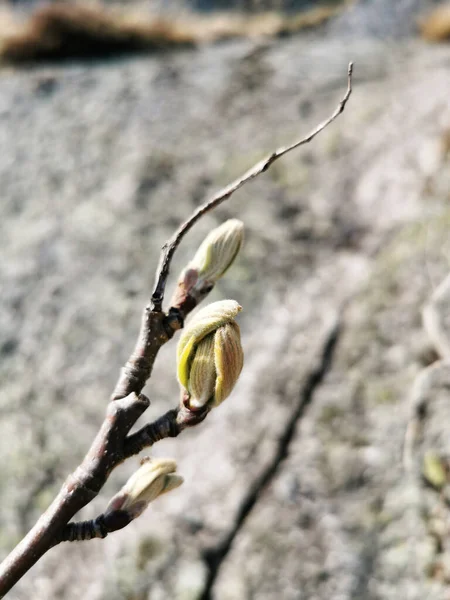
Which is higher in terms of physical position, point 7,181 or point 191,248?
point 7,181

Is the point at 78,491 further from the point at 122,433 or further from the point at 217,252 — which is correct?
the point at 217,252

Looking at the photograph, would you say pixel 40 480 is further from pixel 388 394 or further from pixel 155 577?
pixel 388 394

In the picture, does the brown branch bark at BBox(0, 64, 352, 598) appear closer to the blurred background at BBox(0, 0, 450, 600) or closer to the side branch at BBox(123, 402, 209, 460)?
the side branch at BBox(123, 402, 209, 460)

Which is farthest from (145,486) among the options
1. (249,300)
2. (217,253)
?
(249,300)

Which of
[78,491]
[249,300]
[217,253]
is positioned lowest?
[78,491]

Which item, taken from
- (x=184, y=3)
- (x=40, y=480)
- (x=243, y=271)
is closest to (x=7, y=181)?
(x=243, y=271)

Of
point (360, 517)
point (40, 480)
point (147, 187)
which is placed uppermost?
point (147, 187)
